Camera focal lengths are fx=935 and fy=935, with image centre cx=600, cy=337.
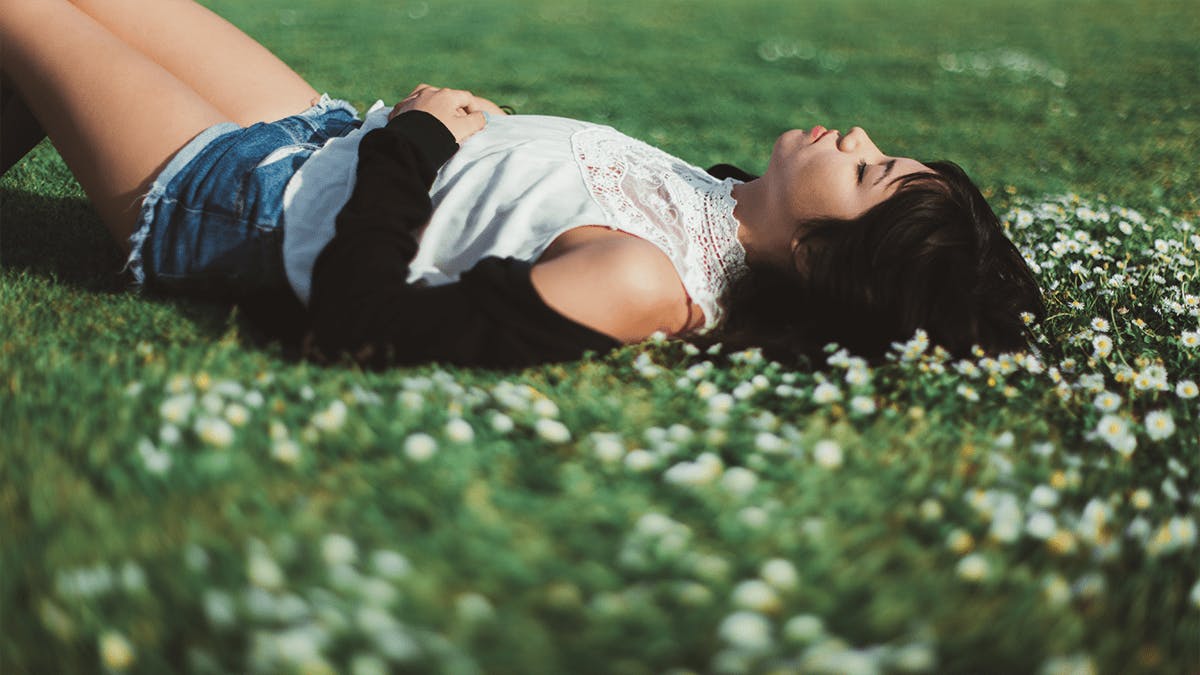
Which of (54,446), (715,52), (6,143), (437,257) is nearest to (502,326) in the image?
(437,257)

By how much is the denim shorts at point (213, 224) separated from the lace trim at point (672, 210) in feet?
3.55

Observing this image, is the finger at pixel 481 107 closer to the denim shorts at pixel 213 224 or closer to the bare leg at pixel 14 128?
the denim shorts at pixel 213 224

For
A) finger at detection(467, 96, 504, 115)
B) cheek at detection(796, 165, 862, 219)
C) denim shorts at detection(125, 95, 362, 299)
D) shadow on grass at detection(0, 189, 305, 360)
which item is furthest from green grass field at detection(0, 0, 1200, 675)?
finger at detection(467, 96, 504, 115)

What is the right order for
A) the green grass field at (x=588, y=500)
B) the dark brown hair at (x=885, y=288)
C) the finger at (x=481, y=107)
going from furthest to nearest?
the finger at (x=481, y=107) < the dark brown hair at (x=885, y=288) < the green grass field at (x=588, y=500)

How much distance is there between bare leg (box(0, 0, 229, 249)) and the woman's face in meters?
2.10

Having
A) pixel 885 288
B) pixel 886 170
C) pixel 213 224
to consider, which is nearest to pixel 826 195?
pixel 886 170

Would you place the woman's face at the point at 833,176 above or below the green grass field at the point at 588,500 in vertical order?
above

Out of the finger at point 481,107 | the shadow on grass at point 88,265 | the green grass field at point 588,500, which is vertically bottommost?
the shadow on grass at point 88,265

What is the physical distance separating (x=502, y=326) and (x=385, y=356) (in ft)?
1.15

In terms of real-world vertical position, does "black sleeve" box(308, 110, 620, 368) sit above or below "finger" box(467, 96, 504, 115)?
below

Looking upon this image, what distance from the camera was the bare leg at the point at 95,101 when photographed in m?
3.08

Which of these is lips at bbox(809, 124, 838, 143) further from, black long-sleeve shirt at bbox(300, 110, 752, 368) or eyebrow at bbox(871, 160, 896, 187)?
black long-sleeve shirt at bbox(300, 110, 752, 368)

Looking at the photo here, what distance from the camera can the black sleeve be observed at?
2680mm

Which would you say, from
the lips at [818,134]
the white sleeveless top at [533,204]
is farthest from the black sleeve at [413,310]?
the lips at [818,134]
